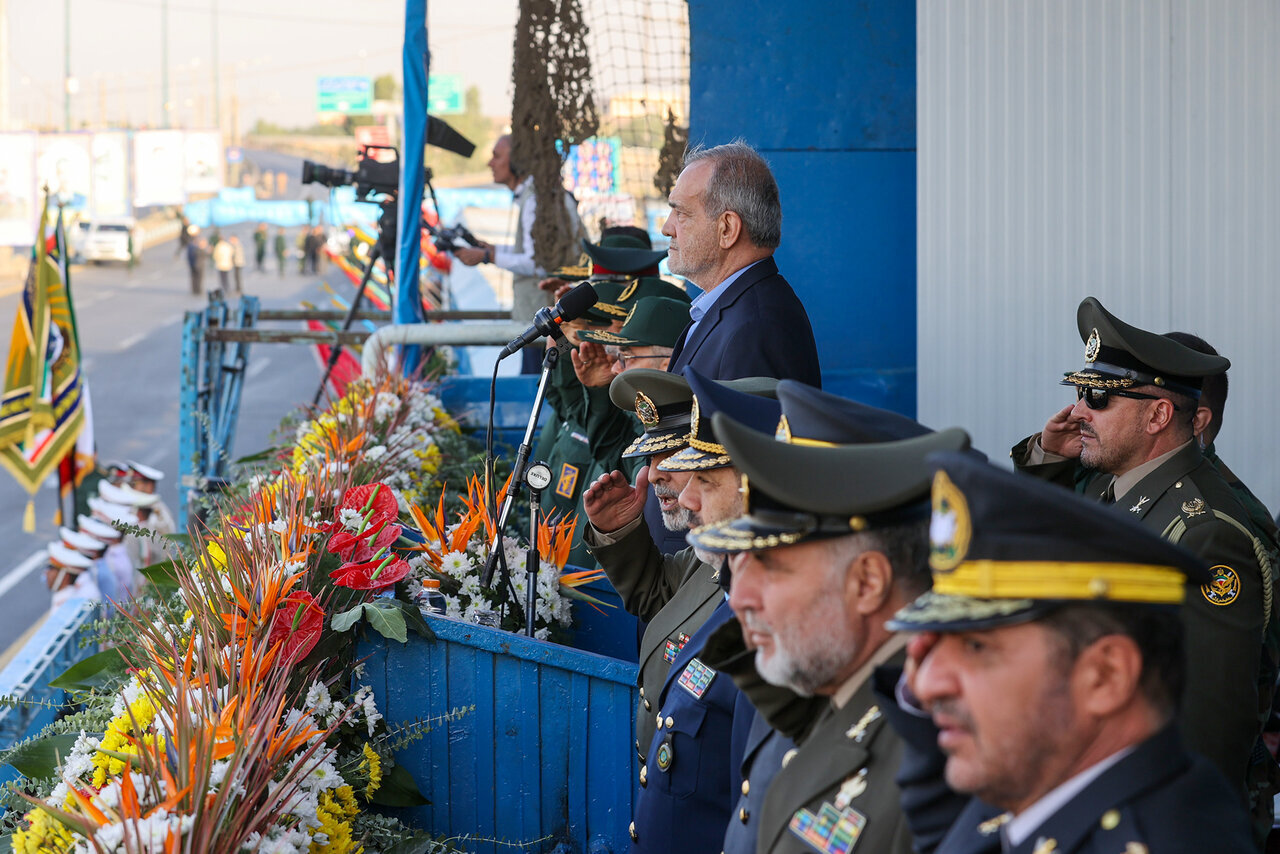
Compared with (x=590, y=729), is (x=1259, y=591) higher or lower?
higher

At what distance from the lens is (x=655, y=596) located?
3.06 m

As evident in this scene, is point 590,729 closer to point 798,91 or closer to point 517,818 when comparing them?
point 517,818

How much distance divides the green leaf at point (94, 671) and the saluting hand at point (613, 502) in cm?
131

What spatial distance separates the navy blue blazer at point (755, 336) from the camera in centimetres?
343

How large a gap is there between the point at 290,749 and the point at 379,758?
578mm

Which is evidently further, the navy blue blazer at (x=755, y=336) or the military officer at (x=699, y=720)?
the navy blue blazer at (x=755, y=336)

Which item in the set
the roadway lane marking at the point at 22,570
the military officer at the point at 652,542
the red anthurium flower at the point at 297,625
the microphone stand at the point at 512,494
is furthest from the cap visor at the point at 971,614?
the roadway lane marking at the point at 22,570

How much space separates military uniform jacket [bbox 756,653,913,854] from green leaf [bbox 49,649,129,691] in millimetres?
2182

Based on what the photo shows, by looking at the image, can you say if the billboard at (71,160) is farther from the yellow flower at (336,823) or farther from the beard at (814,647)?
the beard at (814,647)

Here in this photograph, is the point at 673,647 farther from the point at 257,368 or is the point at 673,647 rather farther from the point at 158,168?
the point at 158,168

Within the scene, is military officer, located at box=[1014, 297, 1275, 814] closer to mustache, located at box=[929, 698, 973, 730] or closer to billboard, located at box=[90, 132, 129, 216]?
mustache, located at box=[929, 698, 973, 730]

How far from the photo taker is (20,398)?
9594 millimetres

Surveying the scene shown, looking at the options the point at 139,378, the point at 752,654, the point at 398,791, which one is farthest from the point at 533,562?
the point at 139,378


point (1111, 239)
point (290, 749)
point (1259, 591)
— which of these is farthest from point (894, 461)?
point (1111, 239)
